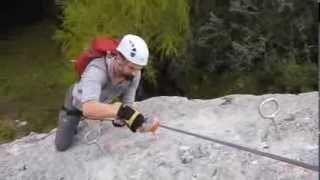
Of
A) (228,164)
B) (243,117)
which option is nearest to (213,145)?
(228,164)

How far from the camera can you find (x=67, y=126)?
387 cm

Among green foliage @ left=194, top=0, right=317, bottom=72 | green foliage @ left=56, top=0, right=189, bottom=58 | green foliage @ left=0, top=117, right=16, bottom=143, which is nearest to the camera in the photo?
green foliage @ left=56, top=0, right=189, bottom=58

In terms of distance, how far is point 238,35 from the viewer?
233 inches

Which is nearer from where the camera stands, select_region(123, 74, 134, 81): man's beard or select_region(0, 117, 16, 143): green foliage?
select_region(123, 74, 134, 81): man's beard

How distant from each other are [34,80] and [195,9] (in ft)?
7.28

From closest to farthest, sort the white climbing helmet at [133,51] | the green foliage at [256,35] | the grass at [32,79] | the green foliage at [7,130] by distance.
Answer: the white climbing helmet at [133,51]
the green foliage at [256,35]
the green foliage at [7,130]
the grass at [32,79]

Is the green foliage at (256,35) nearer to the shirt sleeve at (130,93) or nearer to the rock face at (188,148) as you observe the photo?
the rock face at (188,148)

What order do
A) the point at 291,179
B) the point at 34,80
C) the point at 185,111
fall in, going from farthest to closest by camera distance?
the point at 34,80 → the point at 185,111 → the point at 291,179

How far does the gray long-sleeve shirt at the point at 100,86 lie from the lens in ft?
10.7

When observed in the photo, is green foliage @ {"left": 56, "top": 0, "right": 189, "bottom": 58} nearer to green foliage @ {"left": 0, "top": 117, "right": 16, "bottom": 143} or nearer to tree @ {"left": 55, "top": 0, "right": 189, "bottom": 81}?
tree @ {"left": 55, "top": 0, "right": 189, "bottom": 81}

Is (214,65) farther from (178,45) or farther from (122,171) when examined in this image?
(122,171)

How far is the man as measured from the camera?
3.12m

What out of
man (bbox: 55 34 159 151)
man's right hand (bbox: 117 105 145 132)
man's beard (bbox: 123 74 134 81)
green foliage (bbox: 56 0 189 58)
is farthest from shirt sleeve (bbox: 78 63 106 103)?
green foliage (bbox: 56 0 189 58)

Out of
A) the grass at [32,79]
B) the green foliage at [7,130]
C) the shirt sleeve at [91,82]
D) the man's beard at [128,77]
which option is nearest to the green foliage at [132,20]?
the grass at [32,79]
